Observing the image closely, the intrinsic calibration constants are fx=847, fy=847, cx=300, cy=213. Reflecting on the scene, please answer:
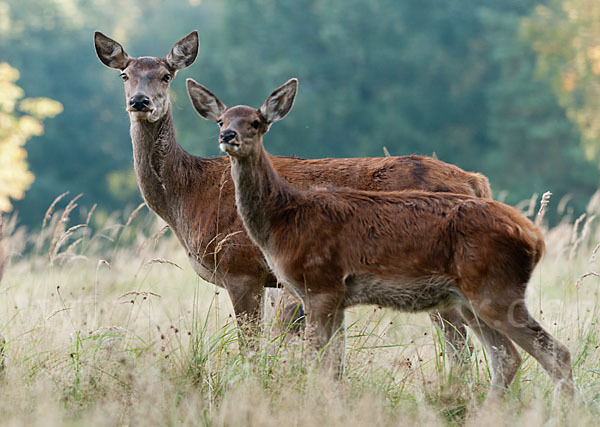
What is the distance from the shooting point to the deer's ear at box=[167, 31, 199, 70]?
7293 mm

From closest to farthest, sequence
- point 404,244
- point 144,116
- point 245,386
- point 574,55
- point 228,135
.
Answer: point 245,386
point 404,244
point 228,135
point 144,116
point 574,55

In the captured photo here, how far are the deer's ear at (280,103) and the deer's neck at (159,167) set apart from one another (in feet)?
4.16

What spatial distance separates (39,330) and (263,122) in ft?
7.99

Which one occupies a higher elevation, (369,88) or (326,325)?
(369,88)

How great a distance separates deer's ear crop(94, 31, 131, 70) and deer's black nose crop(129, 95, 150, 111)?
699 millimetres

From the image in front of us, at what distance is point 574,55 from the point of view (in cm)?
2427

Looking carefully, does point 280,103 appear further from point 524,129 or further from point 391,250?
point 524,129

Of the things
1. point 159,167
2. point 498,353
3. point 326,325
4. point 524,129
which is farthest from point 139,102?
point 524,129

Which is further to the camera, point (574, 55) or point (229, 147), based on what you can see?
point (574, 55)

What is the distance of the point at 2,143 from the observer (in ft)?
71.9

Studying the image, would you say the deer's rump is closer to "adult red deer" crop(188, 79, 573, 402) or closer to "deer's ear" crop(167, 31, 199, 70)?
"adult red deer" crop(188, 79, 573, 402)

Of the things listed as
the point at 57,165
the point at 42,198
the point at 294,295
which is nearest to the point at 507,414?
the point at 294,295

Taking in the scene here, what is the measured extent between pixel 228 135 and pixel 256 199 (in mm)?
557

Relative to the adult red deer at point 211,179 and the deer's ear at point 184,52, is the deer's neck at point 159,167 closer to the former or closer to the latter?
the adult red deer at point 211,179
